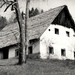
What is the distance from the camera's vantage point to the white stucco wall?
1286 inches

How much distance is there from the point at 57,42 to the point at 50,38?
1329mm

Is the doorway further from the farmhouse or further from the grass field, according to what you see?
the grass field

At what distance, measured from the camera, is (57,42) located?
34625mm

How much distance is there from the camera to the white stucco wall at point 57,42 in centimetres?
3266

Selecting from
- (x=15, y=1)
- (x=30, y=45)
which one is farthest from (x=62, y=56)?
(x=15, y=1)

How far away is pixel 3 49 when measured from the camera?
38000mm

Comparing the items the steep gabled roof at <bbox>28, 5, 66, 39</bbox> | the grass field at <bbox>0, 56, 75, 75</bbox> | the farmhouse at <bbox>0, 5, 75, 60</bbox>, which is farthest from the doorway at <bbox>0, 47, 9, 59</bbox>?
the grass field at <bbox>0, 56, 75, 75</bbox>

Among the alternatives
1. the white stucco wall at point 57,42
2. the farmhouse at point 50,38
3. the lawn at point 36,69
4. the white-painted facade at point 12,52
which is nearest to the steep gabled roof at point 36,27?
the farmhouse at point 50,38

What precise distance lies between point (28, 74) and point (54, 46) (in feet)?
57.3

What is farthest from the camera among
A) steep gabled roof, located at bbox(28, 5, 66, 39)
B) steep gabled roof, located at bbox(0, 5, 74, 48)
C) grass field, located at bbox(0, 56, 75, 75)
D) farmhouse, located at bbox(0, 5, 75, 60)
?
steep gabled roof, located at bbox(0, 5, 74, 48)

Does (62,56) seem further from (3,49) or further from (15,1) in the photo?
(15,1)

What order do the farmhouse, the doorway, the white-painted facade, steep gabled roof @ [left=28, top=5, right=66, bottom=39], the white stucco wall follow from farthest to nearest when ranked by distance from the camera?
the doorway → the white-painted facade → steep gabled roof @ [left=28, top=5, right=66, bottom=39] → the farmhouse → the white stucco wall

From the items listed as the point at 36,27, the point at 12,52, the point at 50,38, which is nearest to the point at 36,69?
the point at 50,38

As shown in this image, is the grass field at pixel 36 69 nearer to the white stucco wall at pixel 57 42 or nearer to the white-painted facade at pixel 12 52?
the white stucco wall at pixel 57 42
